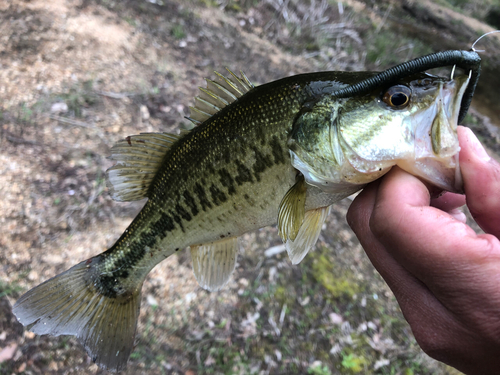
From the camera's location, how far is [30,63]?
12.5 feet

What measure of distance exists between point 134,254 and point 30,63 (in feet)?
10.8

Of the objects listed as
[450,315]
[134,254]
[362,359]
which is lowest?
[362,359]

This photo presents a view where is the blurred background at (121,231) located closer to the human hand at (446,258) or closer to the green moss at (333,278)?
the green moss at (333,278)

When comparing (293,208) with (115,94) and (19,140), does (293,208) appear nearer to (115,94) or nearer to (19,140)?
(19,140)

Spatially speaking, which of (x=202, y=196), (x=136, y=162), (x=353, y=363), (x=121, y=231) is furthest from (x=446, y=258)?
(x=121, y=231)

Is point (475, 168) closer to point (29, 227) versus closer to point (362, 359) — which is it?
point (362, 359)

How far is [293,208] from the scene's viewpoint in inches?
57.6

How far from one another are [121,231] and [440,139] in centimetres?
271

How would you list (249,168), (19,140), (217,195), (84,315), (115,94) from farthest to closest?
(115,94), (19,140), (84,315), (217,195), (249,168)

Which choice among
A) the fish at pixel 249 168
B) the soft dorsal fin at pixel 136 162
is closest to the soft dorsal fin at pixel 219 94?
the fish at pixel 249 168

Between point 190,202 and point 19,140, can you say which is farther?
point 19,140

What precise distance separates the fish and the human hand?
0.32ft

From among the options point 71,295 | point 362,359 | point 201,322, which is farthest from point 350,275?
point 71,295

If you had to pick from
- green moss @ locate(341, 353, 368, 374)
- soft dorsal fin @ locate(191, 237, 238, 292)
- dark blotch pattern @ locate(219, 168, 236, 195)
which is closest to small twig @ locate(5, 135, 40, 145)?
soft dorsal fin @ locate(191, 237, 238, 292)
